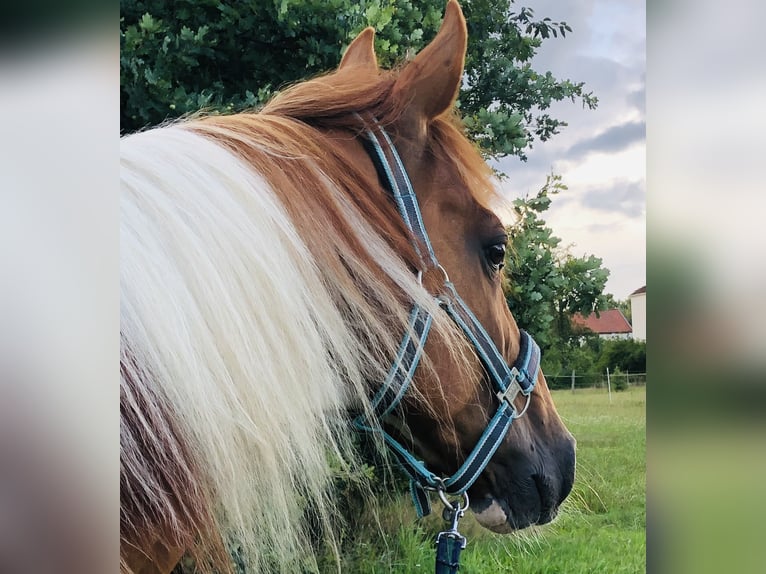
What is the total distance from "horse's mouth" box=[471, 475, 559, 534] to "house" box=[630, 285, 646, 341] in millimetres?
559

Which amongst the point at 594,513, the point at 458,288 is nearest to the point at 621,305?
the point at 594,513

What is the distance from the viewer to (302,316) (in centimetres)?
81

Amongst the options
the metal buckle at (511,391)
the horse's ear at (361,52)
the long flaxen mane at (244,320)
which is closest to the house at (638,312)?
the metal buckle at (511,391)

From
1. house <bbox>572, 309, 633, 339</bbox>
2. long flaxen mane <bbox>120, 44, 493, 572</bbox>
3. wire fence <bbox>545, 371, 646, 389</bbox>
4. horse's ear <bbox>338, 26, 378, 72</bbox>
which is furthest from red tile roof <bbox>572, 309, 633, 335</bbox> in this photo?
horse's ear <bbox>338, 26, 378, 72</bbox>

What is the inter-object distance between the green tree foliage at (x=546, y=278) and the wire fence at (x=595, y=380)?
0.10 m

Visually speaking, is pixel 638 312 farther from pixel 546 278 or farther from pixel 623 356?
pixel 546 278

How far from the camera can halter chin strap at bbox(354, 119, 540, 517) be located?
95 cm

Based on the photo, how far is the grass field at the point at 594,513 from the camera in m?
1.53

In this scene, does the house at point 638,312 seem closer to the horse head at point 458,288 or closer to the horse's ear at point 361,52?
the horse head at point 458,288
